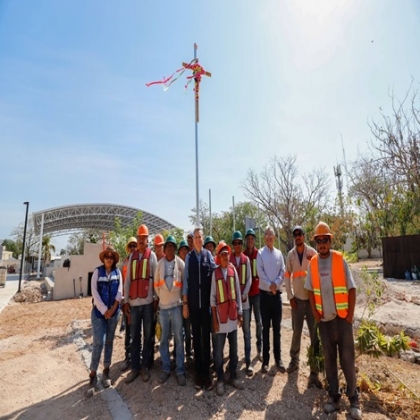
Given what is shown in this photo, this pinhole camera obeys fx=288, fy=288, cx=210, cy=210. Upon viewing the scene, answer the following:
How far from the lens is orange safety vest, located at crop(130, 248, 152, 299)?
4.27m

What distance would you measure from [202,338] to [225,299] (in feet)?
2.20

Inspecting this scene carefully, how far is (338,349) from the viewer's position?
338cm

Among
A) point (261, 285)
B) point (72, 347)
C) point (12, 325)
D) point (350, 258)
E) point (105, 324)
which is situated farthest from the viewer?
point (12, 325)

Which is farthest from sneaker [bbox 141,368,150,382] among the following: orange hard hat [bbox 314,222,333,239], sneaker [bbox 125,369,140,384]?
orange hard hat [bbox 314,222,333,239]

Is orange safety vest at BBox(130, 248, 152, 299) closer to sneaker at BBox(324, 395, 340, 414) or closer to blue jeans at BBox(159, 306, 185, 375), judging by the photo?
blue jeans at BBox(159, 306, 185, 375)

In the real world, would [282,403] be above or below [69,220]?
below

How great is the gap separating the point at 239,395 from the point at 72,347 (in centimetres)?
433

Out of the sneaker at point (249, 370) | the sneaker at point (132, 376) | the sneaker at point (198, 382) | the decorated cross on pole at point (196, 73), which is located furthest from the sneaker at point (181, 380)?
the decorated cross on pole at point (196, 73)

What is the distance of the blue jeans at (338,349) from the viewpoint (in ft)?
10.6

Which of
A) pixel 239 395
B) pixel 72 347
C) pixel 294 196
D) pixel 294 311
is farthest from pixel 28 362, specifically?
pixel 294 196

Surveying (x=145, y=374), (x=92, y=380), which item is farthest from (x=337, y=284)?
(x=92, y=380)

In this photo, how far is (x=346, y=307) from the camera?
10.6 ft

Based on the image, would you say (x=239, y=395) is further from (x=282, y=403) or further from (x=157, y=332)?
(x=157, y=332)

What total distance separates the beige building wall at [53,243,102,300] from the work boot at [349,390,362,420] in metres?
14.8
